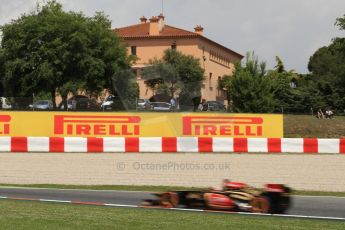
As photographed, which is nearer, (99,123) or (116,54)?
(99,123)

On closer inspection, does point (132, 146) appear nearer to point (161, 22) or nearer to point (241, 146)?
point (241, 146)

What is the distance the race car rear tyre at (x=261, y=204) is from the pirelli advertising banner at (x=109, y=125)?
7852 mm

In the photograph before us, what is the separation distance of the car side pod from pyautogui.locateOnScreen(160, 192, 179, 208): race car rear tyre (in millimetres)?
495

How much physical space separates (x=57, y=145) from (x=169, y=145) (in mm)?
2784

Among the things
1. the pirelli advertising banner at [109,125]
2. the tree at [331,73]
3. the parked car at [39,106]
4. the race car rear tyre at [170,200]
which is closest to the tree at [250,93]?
the tree at [331,73]

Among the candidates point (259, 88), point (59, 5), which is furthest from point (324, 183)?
point (59, 5)

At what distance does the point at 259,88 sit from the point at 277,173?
27.1 m

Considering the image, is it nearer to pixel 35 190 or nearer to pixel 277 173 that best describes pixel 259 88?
pixel 277 173

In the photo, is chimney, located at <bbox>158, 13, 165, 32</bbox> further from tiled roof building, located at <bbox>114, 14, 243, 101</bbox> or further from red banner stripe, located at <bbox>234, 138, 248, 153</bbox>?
red banner stripe, located at <bbox>234, 138, 248, 153</bbox>

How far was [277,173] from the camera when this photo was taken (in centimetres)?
1456

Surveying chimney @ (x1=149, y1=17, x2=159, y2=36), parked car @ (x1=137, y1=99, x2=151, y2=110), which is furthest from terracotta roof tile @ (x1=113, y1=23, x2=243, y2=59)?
parked car @ (x1=137, y1=99, x2=151, y2=110)

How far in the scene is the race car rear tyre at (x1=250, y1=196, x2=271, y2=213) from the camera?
358 inches

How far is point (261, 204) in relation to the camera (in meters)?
9.16

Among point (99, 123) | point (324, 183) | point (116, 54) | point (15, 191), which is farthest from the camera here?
point (116, 54)
